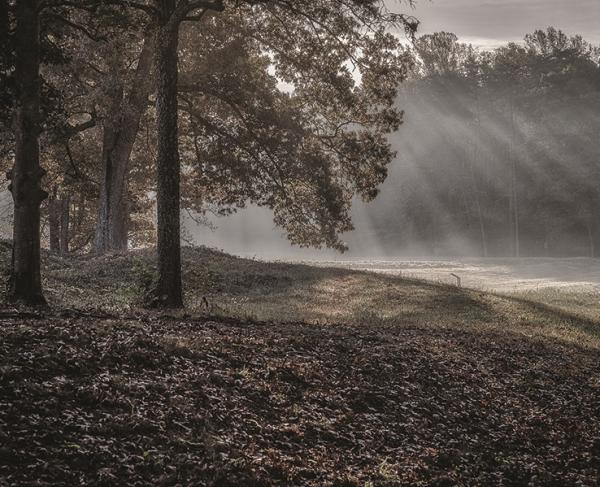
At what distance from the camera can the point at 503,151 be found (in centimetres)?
6600

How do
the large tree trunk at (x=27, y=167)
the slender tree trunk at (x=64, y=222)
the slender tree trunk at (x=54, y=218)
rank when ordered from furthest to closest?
the slender tree trunk at (x=64, y=222) → the slender tree trunk at (x=54, y=218) → the large tree trunk at (x=27, y=167)

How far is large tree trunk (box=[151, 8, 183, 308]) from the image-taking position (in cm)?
1355

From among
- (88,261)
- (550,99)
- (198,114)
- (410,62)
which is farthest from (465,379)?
(550,99)

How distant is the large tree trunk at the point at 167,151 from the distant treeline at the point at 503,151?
4833 cm

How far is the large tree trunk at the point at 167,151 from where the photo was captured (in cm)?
1355

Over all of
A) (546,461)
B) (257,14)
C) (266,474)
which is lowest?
(546,461)

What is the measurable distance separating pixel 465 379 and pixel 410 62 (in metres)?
9.30

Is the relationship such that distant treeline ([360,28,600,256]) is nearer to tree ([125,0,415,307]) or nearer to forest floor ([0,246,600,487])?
tree ([125,0,415,307])

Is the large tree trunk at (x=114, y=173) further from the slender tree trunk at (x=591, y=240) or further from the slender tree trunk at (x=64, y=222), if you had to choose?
the slender tree trunk at (x=591, y=240)

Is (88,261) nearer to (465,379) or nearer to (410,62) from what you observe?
(410,62)

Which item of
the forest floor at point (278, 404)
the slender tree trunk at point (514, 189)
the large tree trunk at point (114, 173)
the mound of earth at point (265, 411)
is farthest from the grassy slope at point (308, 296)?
the slender tree trunk at point (514, 189)

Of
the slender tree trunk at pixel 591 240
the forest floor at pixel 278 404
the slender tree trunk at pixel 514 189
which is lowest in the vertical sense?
the forest floor at pixel 278 404

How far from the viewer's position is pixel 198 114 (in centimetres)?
2308

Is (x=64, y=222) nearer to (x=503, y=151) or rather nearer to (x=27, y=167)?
(x=27, y=167)
